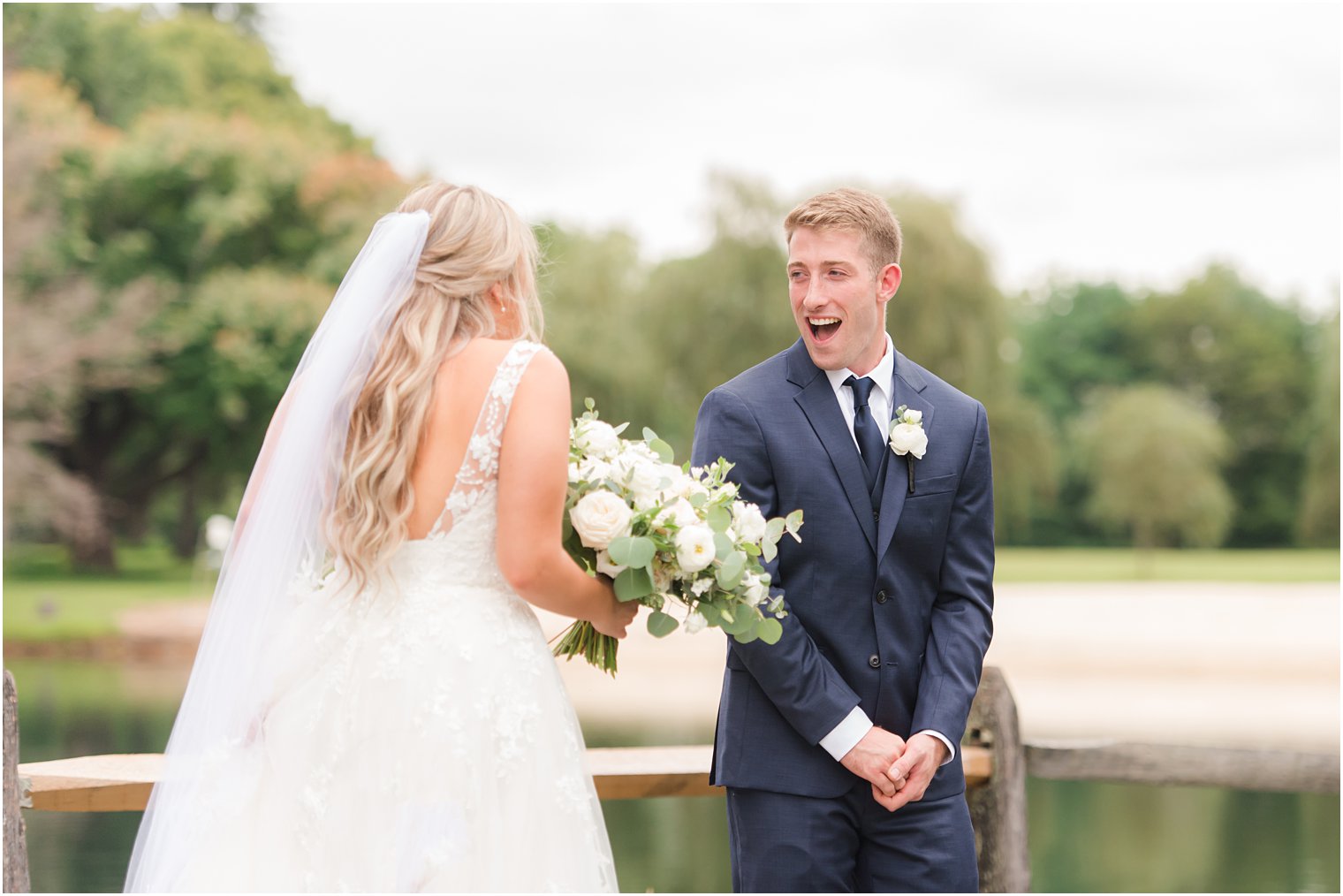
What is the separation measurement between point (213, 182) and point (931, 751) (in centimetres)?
2603

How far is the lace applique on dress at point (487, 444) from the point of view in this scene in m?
2.68

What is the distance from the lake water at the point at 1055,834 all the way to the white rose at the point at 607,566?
5.88 m

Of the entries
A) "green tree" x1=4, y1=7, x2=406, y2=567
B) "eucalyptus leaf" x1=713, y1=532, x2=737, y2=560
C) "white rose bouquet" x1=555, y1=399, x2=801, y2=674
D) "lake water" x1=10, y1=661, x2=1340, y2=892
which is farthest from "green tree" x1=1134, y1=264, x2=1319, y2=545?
"eucalyptus leaf" x1=713, y1=532, x2=737, y2=560

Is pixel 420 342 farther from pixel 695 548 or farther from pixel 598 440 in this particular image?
pixel 695 548

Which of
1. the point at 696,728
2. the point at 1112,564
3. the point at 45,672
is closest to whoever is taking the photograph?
the point at 696,728

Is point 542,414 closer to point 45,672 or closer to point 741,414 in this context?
point 741,414

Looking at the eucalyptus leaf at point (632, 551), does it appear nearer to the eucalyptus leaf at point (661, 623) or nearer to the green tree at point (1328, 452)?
the eucalyptus leaf at point (661, 623)

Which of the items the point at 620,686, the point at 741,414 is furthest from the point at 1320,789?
the point at 620,686

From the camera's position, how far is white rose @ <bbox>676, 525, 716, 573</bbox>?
→ 277 cm

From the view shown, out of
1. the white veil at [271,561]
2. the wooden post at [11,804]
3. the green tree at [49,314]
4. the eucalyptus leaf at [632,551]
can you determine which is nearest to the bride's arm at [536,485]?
the eucalyptus leaf at [632,551]

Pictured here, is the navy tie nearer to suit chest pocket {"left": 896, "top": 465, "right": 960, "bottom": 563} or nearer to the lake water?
suit chest pocket {"left": 896, "top": 465, "right": 960, "bottom": 563}

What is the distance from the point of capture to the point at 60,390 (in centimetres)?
2339

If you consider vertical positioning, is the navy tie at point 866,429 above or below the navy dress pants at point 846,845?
above

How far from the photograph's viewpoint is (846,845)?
306 centimetres
